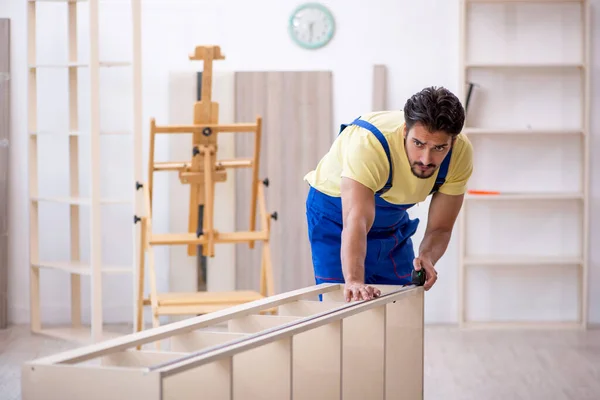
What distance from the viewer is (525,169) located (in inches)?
239

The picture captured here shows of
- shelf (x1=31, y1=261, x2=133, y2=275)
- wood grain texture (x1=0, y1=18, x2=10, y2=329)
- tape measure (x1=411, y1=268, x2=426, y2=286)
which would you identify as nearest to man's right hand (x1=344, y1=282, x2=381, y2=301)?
tape measure (x1=411, y1=268, x2=426, y2=286)

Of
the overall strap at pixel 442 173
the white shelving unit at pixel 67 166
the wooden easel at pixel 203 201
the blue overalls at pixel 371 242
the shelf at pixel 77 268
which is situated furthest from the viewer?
the white shelving unit at pixel 67 166

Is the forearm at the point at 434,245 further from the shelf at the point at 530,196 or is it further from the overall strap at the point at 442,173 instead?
the shelf at the point at 530,196

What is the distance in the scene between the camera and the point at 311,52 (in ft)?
19.7

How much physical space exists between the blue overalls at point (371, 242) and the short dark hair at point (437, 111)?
1.67 feet

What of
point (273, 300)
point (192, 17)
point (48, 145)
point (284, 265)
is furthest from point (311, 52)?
point (273, 300)

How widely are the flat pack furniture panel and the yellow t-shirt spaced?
0.38m

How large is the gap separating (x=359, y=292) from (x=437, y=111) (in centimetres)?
59

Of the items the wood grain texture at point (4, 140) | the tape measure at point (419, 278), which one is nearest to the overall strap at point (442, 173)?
the tape measure at point (419, 278)

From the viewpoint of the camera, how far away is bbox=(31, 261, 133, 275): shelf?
5.24m

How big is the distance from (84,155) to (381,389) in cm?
399

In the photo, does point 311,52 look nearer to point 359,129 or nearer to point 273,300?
point 359,129

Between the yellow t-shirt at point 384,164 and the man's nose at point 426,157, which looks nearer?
the man's nose at point 426,157

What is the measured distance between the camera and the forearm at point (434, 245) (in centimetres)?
301
